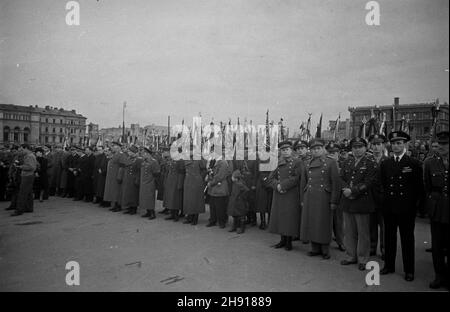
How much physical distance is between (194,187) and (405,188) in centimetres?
530

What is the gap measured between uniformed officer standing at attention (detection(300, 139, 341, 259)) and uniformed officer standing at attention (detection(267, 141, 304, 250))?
30 centimetres

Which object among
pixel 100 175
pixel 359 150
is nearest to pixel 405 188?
pixel 359 150

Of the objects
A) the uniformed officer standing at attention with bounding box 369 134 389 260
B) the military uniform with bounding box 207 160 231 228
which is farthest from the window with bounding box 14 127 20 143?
the uniformed officer standing at attention with bounding box 369 134 389 260

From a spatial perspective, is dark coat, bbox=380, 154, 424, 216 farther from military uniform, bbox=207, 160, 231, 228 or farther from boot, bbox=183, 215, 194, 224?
boot, bbox=183, 215, 194, 224

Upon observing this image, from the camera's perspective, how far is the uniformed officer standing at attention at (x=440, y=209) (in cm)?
433

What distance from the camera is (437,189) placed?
4.52 metres

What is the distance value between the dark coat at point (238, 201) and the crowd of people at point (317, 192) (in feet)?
0.08

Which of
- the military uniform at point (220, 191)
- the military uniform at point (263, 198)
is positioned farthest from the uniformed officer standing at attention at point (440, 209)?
the military uniform at point (220, 191)

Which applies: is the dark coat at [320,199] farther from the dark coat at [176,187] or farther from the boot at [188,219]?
the dark coat at [176,187]

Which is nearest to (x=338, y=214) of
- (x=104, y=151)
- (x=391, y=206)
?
(x=391, y=206)

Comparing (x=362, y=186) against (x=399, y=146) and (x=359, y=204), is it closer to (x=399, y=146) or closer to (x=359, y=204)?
(x=359, y=204)

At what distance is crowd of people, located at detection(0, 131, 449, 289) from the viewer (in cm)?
477
